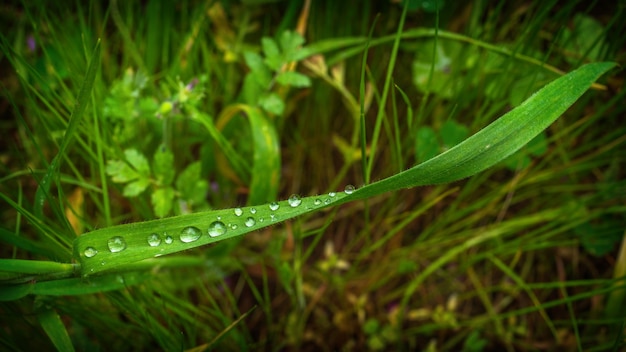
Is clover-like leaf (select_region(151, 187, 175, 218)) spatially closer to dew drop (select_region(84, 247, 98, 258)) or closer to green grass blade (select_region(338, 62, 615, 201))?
dew drop (select_region(84, 247, 98, 258))

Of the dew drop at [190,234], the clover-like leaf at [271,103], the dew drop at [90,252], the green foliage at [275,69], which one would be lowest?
the dew drop at [190,234]

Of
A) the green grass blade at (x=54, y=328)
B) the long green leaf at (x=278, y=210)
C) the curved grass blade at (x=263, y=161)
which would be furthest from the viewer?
the curved grass blade at (x=263, y=161)

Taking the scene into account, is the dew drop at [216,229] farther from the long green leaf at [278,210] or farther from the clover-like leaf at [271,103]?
the clover-like leaf at [271,103]

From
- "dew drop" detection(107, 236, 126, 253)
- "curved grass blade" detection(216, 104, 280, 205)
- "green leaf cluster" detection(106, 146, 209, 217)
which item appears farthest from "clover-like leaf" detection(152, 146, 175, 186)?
"dew drop" detection(107, 236, 126, 253)

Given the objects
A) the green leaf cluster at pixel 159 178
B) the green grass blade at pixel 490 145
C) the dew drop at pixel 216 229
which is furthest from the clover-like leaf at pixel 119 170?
the green grass blade at pixel 490 145

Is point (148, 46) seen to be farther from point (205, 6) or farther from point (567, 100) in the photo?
point (567, 100)

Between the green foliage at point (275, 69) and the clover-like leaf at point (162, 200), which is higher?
the green foliage at point (275, 69)

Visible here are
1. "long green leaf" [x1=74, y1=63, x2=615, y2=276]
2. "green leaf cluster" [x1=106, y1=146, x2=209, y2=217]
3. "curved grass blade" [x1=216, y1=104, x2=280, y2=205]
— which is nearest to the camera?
"long green leaf" [x1=74, y1=63, x2=615, y2=276]

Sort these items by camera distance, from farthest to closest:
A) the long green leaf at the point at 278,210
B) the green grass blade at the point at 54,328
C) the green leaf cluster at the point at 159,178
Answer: the green leaf cluster at the point at 159,178, the green grass blade at the point at 54,328, the long green leaf at the point at 278,210
